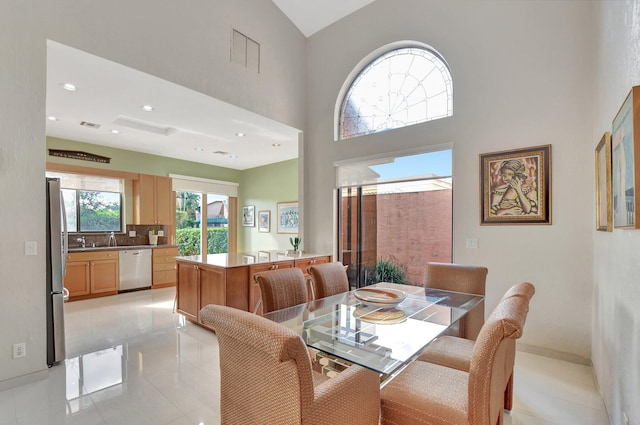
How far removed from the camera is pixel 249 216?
314 inches

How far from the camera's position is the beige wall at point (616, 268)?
145cm

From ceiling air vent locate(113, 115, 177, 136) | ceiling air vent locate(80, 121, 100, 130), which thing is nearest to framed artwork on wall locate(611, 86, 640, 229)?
ceiling air vent locate(113, 115, 177, 136)

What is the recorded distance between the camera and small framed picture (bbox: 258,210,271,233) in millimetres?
7449

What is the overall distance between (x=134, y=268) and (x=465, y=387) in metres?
5.92

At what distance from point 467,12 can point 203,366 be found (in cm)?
464

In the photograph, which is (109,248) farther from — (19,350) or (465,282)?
(465,282)

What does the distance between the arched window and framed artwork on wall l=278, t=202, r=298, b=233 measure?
2694 millimetres

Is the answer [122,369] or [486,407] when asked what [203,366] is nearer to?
[122,369]

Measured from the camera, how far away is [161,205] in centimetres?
645

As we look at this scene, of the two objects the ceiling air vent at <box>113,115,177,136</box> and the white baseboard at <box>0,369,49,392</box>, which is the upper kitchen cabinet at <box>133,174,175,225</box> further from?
the white baseboard at <box>0,369,49,392</box>

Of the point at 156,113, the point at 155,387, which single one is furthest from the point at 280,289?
the point at 156,113

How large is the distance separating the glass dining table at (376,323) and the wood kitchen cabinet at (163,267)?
15.3 ft

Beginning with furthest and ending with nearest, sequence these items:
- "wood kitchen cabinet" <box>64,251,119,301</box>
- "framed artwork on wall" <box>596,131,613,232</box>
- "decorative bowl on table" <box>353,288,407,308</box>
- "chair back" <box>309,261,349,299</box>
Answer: "wood kitchen cabinet" <box>64,251,119,301</box>
"chair back" <box>309,261,349,299</box>
"decorative bowl on table" <box>353,288,407,308</box>
"framed artwork on wall" <box>596,131,613,232</box>

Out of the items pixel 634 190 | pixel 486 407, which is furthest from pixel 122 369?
pixel 634 190
